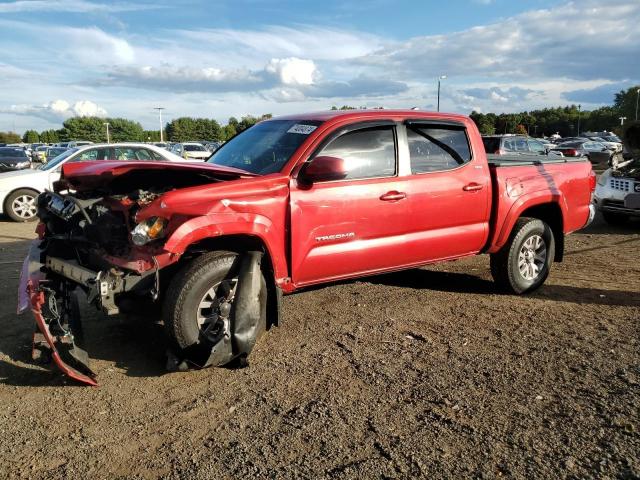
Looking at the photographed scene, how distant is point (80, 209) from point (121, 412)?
1466 mm

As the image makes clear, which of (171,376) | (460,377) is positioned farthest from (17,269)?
(460,377)

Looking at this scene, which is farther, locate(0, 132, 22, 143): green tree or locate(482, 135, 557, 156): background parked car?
locate(0, 132, 22, 143): green tree

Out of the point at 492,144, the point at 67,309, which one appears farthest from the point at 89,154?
the point at 492,144

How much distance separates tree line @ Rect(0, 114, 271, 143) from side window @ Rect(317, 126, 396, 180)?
9118 cm

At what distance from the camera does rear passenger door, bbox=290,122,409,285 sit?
4.23m

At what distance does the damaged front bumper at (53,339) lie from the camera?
3531 mm

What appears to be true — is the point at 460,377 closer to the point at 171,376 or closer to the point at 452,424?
the point at 452,424

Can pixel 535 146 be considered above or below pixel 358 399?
above

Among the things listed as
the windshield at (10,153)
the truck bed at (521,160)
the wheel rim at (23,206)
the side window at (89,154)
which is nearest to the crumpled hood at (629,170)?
the truck bed at (521,160)

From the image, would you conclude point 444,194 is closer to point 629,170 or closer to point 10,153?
point 629,170

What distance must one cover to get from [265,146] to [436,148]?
162 centimetres

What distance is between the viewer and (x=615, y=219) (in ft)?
33.7

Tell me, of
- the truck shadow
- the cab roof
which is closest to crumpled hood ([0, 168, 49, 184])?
the cab roof

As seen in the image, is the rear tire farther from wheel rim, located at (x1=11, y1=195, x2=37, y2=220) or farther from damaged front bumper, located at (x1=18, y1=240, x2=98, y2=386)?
wheel rim, located at (x1=11, y1=195, x2=37, y2=220)
